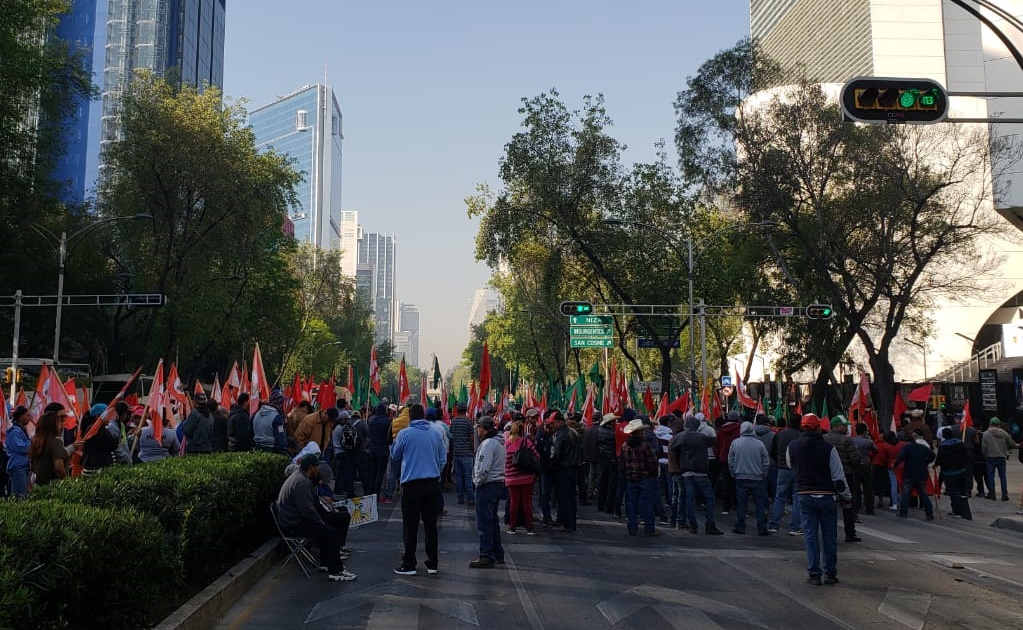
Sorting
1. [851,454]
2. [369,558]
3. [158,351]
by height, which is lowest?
[369,558]

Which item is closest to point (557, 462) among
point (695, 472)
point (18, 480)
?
point (695, 472)

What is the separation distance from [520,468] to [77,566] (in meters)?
7.93

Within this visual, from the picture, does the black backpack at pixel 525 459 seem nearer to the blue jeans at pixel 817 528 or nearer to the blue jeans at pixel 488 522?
the blue jeans at pixel 488 522

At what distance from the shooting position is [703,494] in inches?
539

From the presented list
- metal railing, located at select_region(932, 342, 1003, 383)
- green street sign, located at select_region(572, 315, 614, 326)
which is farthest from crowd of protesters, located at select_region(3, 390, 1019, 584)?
metal railing, located at select_region(932, 342, 1003, 383)

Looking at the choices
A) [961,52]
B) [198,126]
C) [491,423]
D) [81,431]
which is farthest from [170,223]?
[961,52]

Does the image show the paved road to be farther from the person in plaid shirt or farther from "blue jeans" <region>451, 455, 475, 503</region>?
"blue jeans" <region>451, 455, 475, 503</region>

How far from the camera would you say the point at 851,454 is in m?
14.5

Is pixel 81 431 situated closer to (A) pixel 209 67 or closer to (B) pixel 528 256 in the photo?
Result: (B) pixel 528 256

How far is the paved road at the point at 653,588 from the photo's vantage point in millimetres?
7898

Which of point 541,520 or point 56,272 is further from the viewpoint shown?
point 56,272

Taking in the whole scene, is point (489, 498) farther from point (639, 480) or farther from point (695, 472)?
point (695, 472)

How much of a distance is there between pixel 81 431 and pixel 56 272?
28525 mm

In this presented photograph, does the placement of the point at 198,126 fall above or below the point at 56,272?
above
